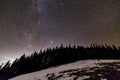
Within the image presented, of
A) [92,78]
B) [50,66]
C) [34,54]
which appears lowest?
[92,78]

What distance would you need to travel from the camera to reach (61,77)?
533 cm

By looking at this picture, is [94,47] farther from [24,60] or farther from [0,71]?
[0,71]

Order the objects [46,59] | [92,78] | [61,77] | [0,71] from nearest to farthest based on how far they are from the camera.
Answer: [92,78], [61,77], [0,71], [46,59]

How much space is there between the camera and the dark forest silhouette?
7.44 meters

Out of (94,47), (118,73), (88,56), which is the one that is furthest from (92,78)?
(94,47)

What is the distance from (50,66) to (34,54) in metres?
1.02

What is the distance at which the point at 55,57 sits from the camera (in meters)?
7.68

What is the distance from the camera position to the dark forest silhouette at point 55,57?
744cm

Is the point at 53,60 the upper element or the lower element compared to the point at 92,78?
upper

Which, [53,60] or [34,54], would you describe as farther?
[34,54]

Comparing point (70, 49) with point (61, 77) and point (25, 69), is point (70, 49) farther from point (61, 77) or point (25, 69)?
point (61, 77)

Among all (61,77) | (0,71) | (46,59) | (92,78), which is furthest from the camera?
(46,59)

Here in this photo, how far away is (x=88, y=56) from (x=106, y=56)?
0.59 m

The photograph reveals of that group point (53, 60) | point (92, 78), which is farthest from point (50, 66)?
point (92, 78)
